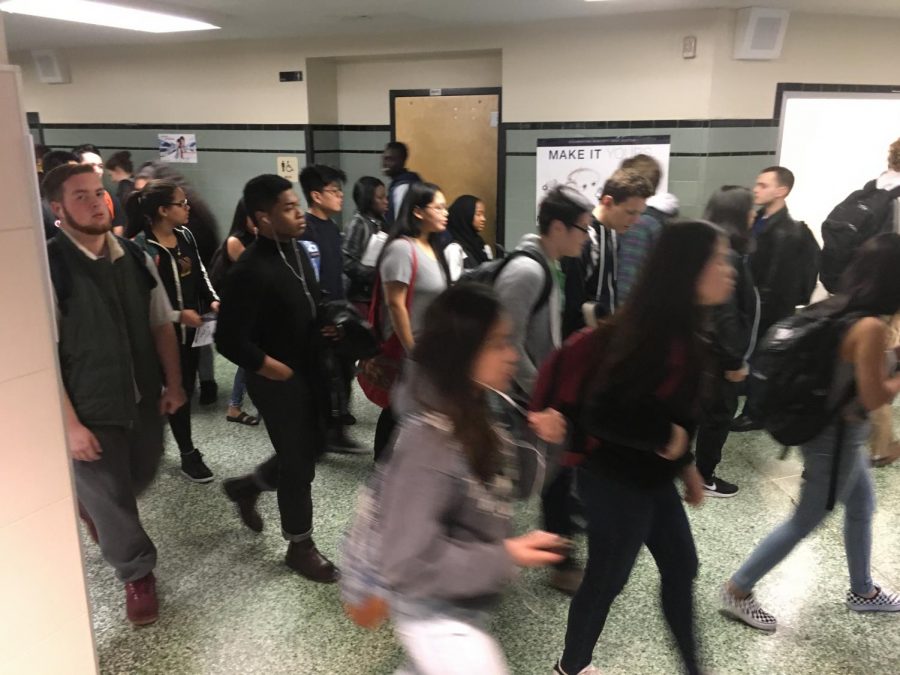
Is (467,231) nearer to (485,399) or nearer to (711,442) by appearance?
(711,442)

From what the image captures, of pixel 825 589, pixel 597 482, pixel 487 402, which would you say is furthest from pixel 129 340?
pixel 825 589

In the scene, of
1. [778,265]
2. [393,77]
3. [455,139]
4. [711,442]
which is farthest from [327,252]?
[393,77]

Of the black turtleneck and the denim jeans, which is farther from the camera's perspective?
the black turtleneck

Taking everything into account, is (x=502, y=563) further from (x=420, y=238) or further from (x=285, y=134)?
(x=285, y=134)

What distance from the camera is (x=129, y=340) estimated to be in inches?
87.0

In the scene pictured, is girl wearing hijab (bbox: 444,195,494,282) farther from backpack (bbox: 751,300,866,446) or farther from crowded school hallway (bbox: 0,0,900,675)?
backpack (bbox: 751,300,866,446)

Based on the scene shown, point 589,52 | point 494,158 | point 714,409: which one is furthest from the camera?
point 494,158

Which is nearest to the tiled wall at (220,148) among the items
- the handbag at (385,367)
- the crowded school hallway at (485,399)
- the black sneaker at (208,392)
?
the crowded school hallway at (485,399)

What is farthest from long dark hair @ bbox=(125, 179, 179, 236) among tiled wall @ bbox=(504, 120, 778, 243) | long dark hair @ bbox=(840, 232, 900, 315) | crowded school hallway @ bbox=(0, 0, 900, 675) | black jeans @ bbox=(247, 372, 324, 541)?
tiled wall @ bbox=(504, 120, 778, 243)

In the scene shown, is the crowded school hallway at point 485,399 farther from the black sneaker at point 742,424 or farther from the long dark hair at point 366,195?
the black sneaker at point 742,424

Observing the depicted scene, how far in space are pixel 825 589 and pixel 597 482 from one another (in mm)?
1368

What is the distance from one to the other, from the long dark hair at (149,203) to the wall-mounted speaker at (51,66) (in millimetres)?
4832

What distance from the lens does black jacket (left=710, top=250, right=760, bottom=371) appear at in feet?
9.14

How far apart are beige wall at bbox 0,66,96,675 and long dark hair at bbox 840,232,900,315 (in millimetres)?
2057
